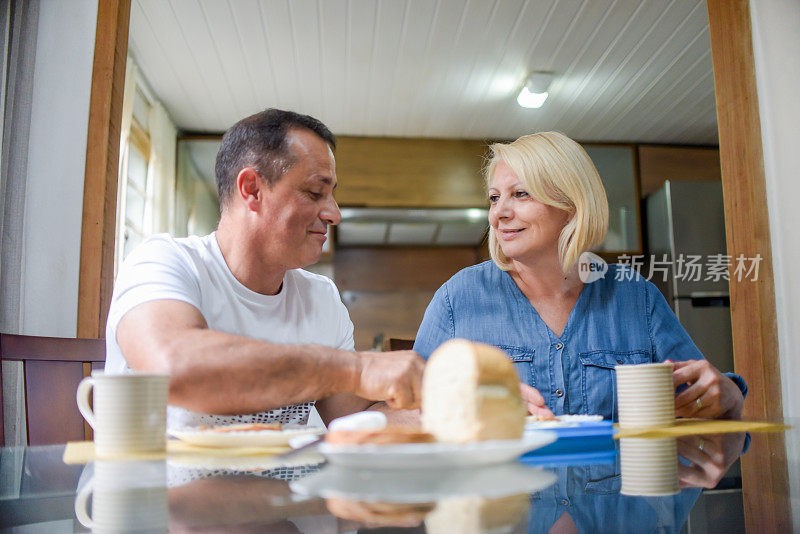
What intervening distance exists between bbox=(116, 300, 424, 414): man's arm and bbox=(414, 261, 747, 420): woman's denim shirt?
1.98 feet

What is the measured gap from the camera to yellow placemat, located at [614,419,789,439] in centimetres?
81

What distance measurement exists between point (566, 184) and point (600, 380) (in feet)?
1.45

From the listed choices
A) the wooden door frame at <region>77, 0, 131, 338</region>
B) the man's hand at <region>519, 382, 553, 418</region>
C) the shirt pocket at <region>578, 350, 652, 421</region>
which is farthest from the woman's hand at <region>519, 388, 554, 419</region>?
the wooden door frame at <region>77, 0, 131, 338</region>

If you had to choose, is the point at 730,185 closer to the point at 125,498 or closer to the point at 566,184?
the point at 566,184

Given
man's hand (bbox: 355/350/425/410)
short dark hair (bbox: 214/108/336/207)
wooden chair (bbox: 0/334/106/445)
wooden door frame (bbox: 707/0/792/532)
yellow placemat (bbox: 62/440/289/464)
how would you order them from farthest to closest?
1. wooden door frame (bbox: 707/0/792/532)
2. short dark hair (bbox: 214/108/336/207)
3. wooden chair (bbox: 0/334/106/445)
4. man's hand (bbox: 355/350/425/410)
5. yellow placemat (bbox: 62/440/289/464)

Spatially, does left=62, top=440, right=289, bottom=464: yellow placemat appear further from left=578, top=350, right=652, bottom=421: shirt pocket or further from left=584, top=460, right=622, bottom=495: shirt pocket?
left=578, top=350, right=652, bottom=421: shirt pocket

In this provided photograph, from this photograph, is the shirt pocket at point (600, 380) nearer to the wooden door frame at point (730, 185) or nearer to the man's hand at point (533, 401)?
the man's hand at point (533, 401)

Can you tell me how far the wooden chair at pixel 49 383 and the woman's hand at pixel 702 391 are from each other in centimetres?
109

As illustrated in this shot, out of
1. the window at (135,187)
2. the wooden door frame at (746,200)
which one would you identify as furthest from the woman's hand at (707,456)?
the window at (135,187)

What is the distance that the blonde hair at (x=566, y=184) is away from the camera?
1.44 m

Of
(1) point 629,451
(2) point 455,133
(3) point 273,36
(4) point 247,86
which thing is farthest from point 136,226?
(1) point 629,451

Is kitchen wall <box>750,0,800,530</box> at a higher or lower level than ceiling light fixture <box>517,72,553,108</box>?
lower

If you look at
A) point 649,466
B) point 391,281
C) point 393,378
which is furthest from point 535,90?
point 649,466

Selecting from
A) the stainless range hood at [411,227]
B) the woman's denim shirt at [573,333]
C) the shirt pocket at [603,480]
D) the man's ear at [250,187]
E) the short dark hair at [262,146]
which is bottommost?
the shirt pocket at [603,480]
